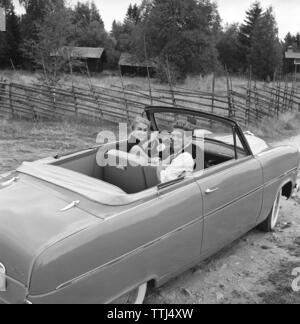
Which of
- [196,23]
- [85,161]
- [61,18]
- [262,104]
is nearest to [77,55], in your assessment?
[61,18]

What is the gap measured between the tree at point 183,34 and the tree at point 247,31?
43.6 ft

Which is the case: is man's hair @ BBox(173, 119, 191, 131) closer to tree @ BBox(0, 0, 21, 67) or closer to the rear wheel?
the rear wheel

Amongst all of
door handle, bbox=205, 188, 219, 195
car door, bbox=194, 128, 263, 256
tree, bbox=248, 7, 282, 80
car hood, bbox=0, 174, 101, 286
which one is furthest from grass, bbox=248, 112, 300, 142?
tree, bbox=248, 7, 282, 80

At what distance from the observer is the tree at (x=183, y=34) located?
3872 cm

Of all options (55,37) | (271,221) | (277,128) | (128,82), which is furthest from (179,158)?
(128,82)

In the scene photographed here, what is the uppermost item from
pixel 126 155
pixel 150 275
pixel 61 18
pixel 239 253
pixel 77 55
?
pixel 61 18

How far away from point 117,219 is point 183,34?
38.0m

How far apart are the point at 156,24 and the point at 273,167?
126 feet

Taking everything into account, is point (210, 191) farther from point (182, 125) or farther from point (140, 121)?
point (140, 121)

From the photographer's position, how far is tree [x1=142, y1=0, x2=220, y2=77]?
127 ft

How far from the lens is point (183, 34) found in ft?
126

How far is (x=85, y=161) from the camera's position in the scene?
12.7ft

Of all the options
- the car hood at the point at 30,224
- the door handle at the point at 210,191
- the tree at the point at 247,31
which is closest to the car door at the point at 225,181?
the door handle at the point at 210,191
